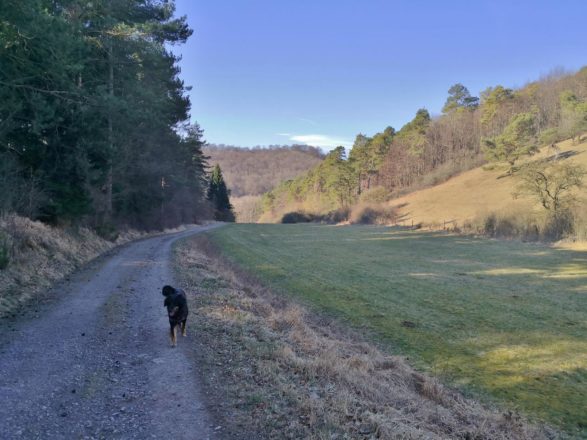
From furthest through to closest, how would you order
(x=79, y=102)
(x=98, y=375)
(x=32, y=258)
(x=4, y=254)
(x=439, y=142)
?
(x=439, y=142) → (x=79, y=102) → (x=32, y=258) → (x=4, y=254) → (x=98, y=375)

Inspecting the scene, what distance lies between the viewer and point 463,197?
2662 inches

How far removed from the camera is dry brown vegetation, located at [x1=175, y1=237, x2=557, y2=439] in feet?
15.7

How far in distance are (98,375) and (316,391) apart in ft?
11.3

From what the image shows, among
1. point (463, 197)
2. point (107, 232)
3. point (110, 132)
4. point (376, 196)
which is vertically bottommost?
point (107, 232)

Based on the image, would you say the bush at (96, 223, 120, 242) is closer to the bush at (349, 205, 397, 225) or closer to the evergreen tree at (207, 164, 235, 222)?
the bush at (349, 205, 397, 225)

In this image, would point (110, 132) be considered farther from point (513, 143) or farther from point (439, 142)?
point (439, 142)

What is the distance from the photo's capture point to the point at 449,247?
36594 millimetres

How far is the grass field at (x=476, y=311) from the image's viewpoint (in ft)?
29.7

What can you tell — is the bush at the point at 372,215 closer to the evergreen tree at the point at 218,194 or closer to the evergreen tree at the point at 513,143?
the evergreen tree at the point at 513,143

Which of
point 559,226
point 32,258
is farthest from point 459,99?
point 32,258

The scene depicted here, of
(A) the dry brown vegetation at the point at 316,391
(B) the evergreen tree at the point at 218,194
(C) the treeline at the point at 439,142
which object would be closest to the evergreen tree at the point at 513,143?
(C) the treeline at the point at 439,142

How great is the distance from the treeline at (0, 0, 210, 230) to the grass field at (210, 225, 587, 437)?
34.0 feet

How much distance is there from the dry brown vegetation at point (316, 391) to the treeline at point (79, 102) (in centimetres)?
930

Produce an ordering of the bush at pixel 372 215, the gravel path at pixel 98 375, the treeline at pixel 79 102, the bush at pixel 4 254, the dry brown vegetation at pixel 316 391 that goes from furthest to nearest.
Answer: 1. the bush at pixel 372 215
2. the treeline at pixel 79 102
3. the bush at pixel 4 254
4. the dry brown vegetation at pixel 316 391
5. the gravel path at pixel 98 375
